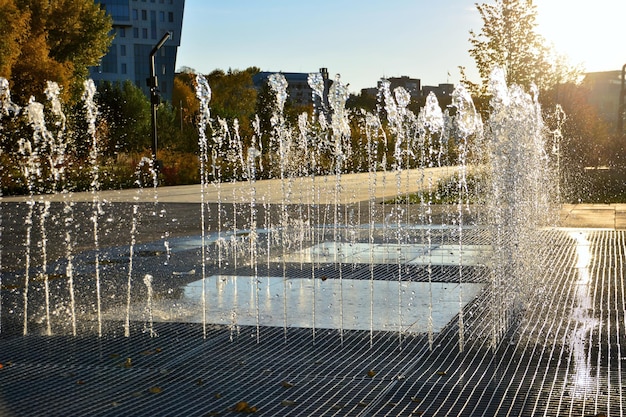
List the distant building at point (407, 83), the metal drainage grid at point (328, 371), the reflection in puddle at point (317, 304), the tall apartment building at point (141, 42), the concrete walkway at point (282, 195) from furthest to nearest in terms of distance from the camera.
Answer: the distant building at point (407, 83), the tall apartment building at point (141, 42), the concrete walkway at point (282, 195), the reflection in puddle at point (317, 304), the metal drainage grid at point (328, 371)

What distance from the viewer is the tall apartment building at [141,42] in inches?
3565

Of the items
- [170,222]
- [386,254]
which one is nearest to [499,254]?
[386,254]

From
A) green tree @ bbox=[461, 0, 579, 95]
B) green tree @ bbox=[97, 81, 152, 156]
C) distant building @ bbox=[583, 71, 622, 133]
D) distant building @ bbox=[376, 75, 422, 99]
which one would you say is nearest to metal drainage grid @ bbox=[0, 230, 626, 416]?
green tree @ bbox=[461, 0, 579, 95]

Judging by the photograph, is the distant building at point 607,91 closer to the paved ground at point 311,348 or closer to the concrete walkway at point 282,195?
the concrete walkway at point 282,195

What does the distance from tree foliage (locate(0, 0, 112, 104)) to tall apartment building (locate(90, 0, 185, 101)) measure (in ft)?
195

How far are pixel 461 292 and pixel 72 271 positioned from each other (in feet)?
14.2

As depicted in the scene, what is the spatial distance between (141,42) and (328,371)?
97.0 m

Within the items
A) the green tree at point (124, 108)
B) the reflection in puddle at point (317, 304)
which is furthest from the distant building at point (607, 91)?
the reflection in puddle at point (317, 304)

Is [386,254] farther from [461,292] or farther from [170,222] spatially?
[170,222]

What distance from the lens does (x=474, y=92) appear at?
24.6 meters

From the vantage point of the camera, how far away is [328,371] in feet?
16.6

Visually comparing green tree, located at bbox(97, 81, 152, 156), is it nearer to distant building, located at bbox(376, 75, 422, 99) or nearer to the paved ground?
the paved ground

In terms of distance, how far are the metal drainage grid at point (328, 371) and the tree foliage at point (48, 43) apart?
20.5m

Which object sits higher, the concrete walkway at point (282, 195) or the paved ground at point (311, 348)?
the concrete walkway at point (282, 195)
